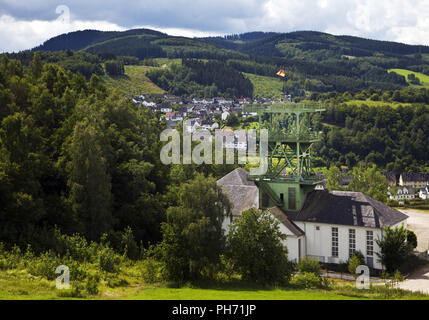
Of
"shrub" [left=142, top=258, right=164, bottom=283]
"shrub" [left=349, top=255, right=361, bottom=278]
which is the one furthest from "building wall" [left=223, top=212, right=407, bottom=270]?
"shrub" [left=142, top=258, right=164, bottom=283]

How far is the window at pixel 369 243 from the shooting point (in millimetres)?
35906

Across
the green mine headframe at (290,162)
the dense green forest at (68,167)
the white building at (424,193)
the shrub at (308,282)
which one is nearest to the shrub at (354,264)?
the green mine headframe at (290,162)

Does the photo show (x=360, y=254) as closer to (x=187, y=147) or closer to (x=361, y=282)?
(x=361, y=282)

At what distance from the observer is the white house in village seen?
36094mm

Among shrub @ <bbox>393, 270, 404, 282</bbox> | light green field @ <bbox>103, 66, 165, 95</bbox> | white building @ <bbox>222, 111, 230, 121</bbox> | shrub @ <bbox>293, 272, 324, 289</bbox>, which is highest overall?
light green field @ <bbox>103, 66, 165, 95</bbox>

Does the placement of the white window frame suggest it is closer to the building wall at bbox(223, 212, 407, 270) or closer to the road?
the building wall at bbox(223, 212, 407, 270)

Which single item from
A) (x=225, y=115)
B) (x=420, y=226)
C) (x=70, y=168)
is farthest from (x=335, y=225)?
(x=225, y=115)

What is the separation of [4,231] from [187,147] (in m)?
32.4

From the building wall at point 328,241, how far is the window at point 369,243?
0.16 meters

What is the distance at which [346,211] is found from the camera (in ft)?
123

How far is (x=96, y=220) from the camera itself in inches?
1425

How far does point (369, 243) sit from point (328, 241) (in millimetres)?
3036

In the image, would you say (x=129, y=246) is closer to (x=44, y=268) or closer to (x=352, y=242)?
(x=44, y=268)

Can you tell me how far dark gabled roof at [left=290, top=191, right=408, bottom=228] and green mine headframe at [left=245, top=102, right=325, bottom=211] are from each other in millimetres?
916
